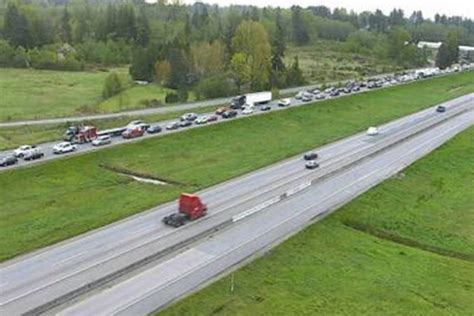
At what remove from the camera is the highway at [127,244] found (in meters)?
31.7

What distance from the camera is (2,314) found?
1144 inches

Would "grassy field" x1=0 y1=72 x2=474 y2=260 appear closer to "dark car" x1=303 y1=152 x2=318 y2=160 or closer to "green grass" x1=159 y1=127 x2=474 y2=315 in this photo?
"dark car" x1=303 y1=152 x2=318 y2=160

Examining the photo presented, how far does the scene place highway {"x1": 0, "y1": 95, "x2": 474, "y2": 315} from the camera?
104 feet

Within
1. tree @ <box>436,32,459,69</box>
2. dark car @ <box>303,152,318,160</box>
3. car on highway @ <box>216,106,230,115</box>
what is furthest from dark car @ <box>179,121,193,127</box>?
tree @ <box>436,32,459,69</box>

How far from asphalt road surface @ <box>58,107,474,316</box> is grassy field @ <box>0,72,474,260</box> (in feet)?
26.7

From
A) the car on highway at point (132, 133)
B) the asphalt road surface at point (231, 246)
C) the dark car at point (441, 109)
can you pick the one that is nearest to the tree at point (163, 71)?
the car on highway at point (132, 133)

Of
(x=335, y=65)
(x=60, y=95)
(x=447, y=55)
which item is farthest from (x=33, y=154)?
(x=447, y=55)

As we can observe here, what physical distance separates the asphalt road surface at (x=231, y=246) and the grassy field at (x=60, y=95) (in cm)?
4556

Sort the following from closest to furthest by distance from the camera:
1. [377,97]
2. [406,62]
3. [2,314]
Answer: [2,314]
[377,97]
[406,62]

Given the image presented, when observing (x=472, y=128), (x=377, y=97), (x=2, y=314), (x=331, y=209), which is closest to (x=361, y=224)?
(x=331, y=209)

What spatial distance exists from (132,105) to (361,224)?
5752cm

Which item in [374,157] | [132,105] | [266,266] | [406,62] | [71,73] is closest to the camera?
[266,266]

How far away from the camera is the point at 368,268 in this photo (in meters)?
38.7

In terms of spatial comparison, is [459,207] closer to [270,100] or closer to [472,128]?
[472,128]
